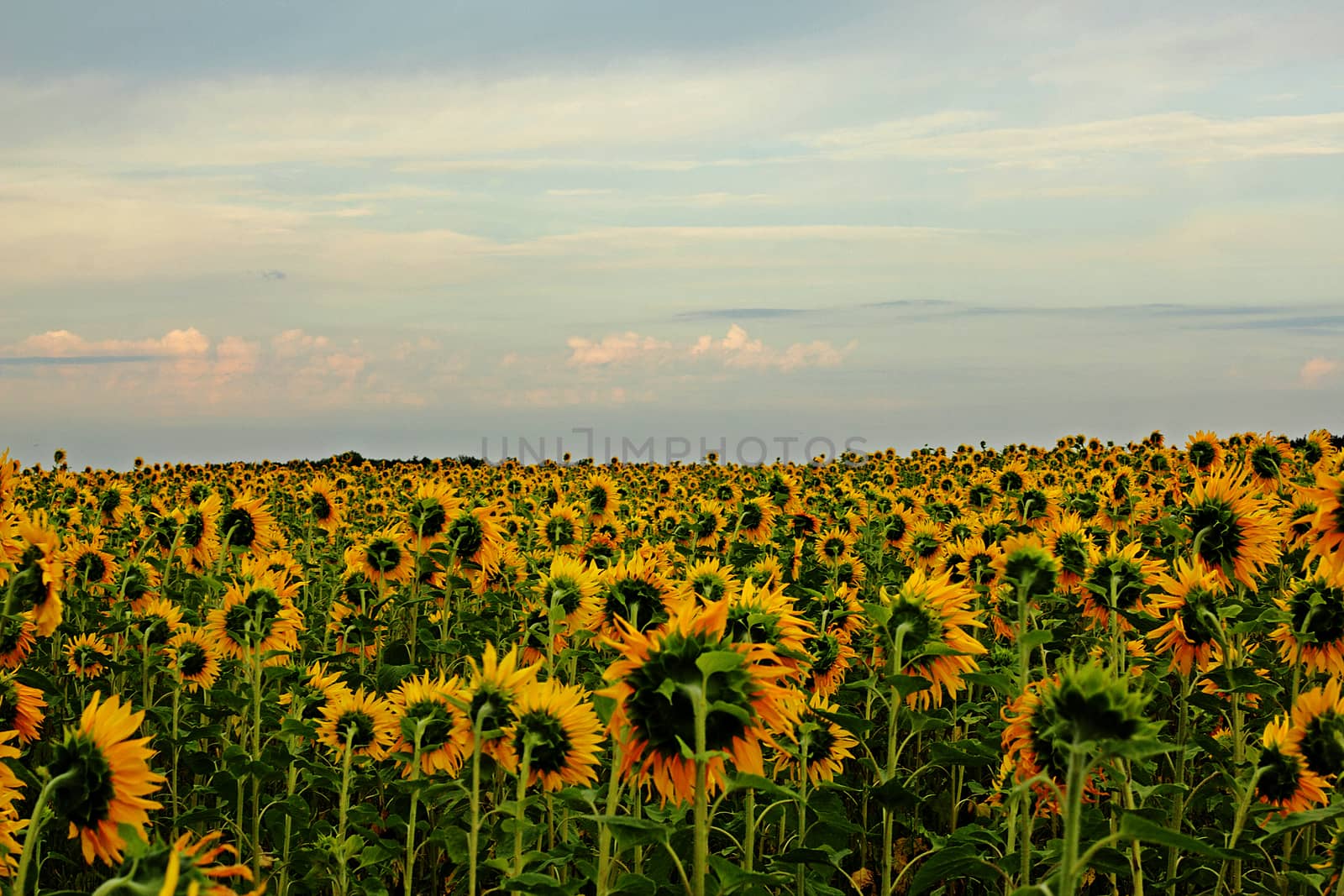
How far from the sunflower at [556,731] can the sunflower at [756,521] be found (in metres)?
5.29

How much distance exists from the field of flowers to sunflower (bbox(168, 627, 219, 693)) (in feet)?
0.12

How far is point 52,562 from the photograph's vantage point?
434 centimetres

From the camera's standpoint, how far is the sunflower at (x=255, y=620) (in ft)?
19.2

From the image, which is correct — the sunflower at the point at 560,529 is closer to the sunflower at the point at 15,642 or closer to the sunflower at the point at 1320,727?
the sunflower at the point at 15,642

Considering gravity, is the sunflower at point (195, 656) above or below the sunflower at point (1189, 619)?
below

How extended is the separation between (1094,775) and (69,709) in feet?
21.6

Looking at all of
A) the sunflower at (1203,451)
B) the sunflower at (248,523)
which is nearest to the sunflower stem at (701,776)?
the sunflower at (248,523)

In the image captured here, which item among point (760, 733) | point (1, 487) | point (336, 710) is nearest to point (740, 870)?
point (760, 733)

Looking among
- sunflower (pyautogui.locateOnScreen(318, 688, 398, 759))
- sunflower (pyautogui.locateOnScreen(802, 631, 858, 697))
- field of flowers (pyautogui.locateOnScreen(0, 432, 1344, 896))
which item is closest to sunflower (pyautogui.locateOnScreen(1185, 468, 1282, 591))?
field of flowers (pyautogui.locateOnScreen(0, 432, 1344, 896))

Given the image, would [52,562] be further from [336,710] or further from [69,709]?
[69,709]

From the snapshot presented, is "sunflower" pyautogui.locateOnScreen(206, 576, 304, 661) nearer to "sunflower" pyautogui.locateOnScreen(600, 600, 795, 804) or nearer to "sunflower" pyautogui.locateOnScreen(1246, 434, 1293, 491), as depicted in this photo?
"sunflower" pyautogui.locateOnScreen(600, 600, 795, 804)

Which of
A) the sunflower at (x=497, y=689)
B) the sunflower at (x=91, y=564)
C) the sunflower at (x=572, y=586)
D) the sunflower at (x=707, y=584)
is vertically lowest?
the sunflower at (x=91, y=564)

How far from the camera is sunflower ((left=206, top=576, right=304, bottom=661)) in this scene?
5863 millimetres

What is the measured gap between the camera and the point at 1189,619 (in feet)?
16.3
